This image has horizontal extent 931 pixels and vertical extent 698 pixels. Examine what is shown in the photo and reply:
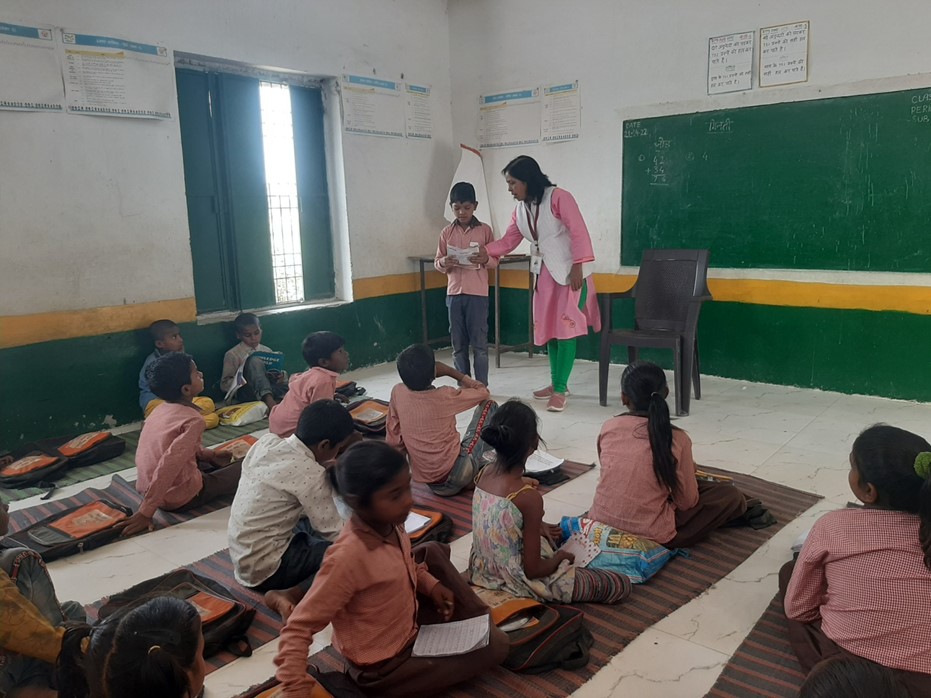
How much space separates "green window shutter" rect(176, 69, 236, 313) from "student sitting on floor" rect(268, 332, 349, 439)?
1.64 metres

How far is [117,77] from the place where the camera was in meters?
4.17

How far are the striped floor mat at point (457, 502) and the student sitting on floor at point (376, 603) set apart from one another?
1.01 metres

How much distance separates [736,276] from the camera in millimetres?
4996

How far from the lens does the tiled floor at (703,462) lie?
6.53ft

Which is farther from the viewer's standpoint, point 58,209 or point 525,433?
point 58,209

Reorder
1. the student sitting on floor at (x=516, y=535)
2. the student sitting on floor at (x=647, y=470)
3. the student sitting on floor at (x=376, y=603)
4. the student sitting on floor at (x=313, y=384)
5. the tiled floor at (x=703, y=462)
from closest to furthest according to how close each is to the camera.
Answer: the student sitting on floor at (x=376, y=603), the tiled floor at (x=703, y=462), the student sitting on floor at (x=516, y=535), the student sitting on floor at (x=647, y=470), the student sitting on floor at (x=313, y=384)

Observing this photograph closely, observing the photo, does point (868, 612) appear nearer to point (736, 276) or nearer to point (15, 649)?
point (15, 649)

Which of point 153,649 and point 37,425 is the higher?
point 153,649

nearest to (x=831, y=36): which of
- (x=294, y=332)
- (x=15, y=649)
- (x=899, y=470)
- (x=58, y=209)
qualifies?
(x=899, y=470)

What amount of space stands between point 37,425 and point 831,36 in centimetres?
517

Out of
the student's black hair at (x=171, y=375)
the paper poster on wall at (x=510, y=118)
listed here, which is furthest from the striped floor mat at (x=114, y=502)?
the paper poster on wall at (x=510, y=118)

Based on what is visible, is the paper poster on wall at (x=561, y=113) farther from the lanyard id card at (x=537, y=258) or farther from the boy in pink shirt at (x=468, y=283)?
the lanyard id card at (x=537, y=258)

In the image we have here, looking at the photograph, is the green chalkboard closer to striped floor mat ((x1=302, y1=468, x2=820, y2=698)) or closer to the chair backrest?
the chair backrest

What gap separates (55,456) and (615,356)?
12.6 ft
